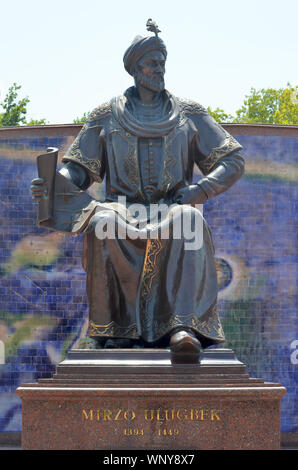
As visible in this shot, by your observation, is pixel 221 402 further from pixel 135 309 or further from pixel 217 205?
pixel 217 205

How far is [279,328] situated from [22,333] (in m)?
3.33

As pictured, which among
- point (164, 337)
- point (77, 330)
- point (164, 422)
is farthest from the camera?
point (77, 330)

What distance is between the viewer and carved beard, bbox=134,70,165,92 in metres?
8.55

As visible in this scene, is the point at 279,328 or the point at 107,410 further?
the point at 279,328

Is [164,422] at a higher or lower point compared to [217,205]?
lower

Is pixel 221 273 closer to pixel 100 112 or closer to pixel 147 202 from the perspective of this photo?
pixel 100 112

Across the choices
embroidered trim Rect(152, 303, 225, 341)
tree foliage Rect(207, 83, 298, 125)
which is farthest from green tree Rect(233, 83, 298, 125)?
embroidered trim Rect(152, 303, 225, 341)

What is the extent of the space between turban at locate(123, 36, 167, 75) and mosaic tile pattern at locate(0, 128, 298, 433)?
5992mm

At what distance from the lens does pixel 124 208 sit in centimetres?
809

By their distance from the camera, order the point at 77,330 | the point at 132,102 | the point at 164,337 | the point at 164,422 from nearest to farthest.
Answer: the point at 164,422, the point at 164,337, the point at 132,102, the point at 77,330

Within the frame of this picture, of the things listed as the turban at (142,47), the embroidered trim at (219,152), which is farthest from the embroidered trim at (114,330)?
the turban at (142,47)

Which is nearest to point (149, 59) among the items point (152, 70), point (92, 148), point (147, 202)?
point (152, 70)

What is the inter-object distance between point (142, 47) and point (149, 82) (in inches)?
10.7

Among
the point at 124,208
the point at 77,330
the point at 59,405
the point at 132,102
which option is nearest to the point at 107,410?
A: the point at 59,405
